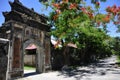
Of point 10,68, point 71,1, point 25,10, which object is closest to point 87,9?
point 71,1

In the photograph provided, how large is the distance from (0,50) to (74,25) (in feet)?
36.3

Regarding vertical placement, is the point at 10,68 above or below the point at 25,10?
below

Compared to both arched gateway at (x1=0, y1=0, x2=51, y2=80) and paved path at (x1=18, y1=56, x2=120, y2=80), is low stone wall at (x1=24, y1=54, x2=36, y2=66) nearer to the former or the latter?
arched gateway at (x1=0, y1=0, x2=51, y2=80)

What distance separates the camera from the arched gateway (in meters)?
13.8

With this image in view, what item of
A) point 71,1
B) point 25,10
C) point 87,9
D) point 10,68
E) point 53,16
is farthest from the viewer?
point 53,16

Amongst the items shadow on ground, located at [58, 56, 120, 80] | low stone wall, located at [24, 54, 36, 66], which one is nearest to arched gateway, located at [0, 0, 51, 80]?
shadow on ground, located at [58, 56, 120, 80]

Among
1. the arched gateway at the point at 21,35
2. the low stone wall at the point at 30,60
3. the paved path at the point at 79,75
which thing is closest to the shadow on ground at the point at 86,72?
the paved path at the point at 79,75

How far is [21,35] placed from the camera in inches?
586

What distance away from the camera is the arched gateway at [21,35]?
542 inches

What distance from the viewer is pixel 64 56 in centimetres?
2267

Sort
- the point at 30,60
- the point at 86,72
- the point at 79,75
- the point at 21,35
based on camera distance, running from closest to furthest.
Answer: the point at 21,35 < the point at 79,75 < the point at 86,72 < the point at 30,60

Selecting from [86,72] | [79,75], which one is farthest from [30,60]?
[79,75]

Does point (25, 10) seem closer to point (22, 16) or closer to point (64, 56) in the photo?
point (22, 16)

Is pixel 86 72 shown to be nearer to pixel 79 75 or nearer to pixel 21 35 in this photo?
pixel 79 75
